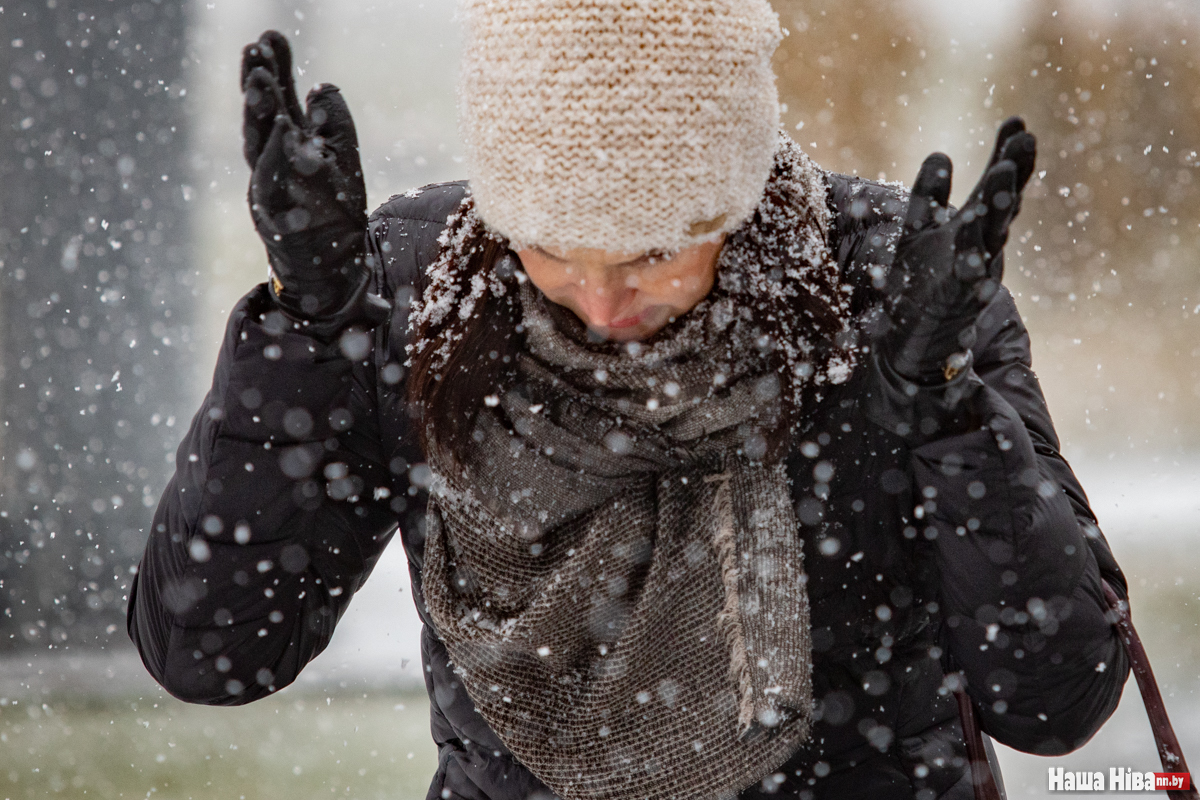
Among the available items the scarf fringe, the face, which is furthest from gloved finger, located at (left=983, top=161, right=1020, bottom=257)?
the scarf fringe

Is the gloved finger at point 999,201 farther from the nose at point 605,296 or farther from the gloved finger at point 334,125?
the gloved finger at point 334,125

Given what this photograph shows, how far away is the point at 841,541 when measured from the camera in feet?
3.54

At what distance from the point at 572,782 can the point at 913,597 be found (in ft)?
1.30

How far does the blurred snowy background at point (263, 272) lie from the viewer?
8.46 ft

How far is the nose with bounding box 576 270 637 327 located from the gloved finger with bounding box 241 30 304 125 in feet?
0.92

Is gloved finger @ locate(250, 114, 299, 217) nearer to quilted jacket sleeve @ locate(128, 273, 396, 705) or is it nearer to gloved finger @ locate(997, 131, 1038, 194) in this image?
quilted jacket sleeve @ locate(128, 273, 396, 705)

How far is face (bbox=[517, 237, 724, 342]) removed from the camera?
92 centimetres

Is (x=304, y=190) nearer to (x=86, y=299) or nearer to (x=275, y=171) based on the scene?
(x=275, y=171)

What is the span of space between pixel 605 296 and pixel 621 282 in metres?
0.02

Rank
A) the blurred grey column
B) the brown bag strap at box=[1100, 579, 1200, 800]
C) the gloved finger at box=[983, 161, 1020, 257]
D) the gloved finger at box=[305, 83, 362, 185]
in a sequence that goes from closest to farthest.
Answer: the gloved finger at box=[983, 161, 1020, 257], the gloved finger at box=[305, 83, 362, 185], the brown bag strap at box=[1100, 579, 1200, 800], the blurred grey column

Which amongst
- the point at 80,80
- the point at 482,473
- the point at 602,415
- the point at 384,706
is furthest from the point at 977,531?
the point at 80,80

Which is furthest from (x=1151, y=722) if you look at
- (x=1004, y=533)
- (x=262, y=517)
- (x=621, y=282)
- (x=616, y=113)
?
(x=262, y=517)

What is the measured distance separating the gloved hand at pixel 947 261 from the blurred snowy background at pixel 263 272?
1.93 metres


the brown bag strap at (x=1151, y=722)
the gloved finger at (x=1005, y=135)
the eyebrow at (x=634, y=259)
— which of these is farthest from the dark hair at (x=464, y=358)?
the brown bag strap at (x=1151, y=722)
